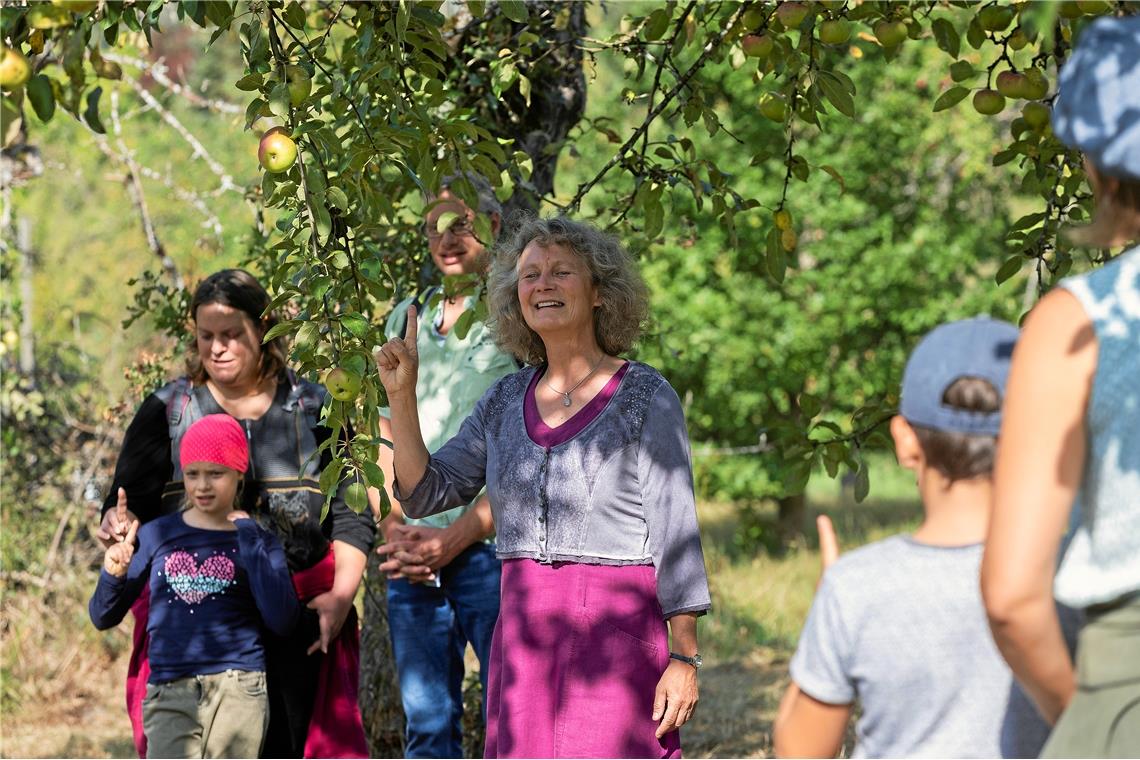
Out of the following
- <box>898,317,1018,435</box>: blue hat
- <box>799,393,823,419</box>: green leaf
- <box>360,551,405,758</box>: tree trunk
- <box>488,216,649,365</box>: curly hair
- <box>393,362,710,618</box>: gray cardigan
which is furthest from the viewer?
<box>360,551,405,758</box>: tree trunk

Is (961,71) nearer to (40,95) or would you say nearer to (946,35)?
(946,35)

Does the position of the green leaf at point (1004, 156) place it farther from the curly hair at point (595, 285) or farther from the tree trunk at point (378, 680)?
the tree trunk at point (378, 680)

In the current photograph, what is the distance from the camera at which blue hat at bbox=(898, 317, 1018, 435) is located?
176 centimetres

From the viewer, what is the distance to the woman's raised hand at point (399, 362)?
9.20 feet

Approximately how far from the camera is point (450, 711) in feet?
12.0

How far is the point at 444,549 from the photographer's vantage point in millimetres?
3459

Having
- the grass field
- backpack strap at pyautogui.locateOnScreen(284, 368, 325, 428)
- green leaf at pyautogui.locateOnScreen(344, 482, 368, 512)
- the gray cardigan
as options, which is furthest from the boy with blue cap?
the grass field

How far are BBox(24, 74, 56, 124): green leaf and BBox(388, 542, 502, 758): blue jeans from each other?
1787mm

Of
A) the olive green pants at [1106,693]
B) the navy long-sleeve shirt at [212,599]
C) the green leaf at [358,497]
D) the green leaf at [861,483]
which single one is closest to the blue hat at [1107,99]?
the olive green pants at [1106,693]

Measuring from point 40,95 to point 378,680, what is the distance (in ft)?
10.3

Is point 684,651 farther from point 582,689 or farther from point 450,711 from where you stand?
point 450,711

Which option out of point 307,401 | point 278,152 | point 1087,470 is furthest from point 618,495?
Result: point 1087,470

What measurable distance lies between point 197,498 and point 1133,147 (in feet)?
7.98

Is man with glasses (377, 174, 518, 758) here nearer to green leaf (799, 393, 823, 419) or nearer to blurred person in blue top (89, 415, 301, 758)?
blurred person in blue top (89, 415, 301, 758)
